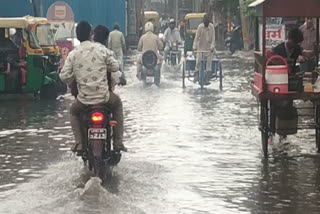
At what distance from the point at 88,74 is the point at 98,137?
0.73 m

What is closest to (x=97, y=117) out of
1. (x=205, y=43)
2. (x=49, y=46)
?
(x=49, y=46)

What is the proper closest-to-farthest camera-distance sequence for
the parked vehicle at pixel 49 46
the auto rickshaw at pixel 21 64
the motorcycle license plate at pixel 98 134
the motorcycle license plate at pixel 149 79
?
the motorcycle license plate at pixel 98 134 → the auto rickshaw at pixel 21 64 → the parked vehicle at pixel 49 46 → the motorcycle license plate at pixel 149 79

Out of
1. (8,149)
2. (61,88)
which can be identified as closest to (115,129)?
(8,149)

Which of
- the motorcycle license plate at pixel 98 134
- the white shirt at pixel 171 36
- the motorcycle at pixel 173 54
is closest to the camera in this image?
the motorcycle license plate at pixel 98 134

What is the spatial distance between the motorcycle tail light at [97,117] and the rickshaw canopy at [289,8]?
2557mm

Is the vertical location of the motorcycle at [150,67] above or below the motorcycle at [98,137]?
below

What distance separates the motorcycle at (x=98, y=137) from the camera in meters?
9.43

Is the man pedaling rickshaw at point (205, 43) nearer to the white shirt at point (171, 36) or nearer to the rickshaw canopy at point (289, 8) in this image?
the white shirt at point (171, 36)

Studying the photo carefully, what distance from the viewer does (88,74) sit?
31.8 ft

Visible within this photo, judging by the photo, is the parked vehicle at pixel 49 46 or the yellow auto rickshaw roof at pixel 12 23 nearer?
the yellow auto rickshaw roof at pixel 12 23

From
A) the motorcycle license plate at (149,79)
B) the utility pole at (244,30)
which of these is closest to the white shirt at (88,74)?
the motorcycle license plate at (149,79)

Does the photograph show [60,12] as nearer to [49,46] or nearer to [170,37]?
[170,37]

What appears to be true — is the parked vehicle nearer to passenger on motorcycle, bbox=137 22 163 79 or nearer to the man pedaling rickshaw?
passenger on motorcycle, bbox=137 22 163 79

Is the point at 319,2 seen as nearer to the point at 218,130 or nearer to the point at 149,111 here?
the point at 218,130
